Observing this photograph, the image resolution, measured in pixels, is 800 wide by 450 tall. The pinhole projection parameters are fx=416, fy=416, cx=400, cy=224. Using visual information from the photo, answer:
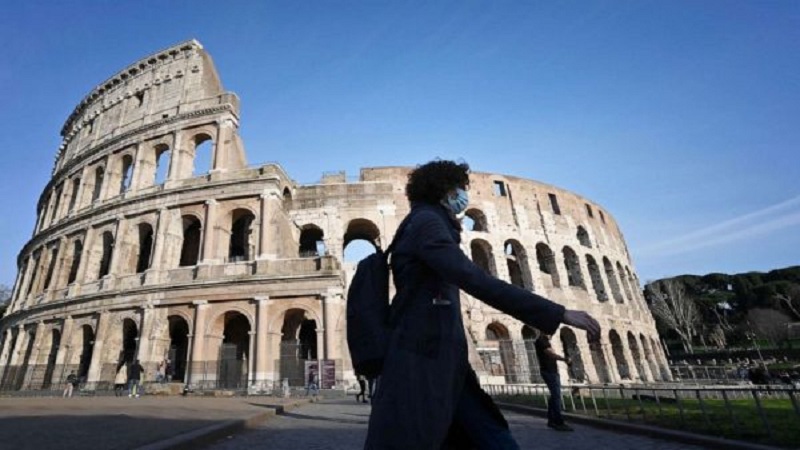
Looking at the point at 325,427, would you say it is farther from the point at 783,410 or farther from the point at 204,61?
the point at 204,61

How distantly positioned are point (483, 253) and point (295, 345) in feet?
43.8

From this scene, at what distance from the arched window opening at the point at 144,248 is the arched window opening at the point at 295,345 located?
8.62 meters

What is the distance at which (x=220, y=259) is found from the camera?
62.3 feet

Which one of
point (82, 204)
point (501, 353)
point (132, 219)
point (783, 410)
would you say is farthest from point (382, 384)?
point (82, 204)

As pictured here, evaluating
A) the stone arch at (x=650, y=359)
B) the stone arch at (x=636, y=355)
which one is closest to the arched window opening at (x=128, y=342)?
the stone arch at (x=636, y=355)

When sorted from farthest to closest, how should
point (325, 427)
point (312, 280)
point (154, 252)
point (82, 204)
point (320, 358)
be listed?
point (82, 204) → point (154, 252) → point (312, 280) → point (320, 358) → point (325, 427)

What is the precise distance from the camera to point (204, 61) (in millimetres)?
24891

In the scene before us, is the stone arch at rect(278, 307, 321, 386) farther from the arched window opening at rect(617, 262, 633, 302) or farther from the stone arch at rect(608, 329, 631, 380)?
the arched window opening at rect(617, 262, 633, 302)

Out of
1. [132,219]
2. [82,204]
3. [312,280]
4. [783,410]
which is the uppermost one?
[82,204]

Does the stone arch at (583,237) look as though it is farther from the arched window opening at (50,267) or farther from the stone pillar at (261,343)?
the arched window opening at (50,267)

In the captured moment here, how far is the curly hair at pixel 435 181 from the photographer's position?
1986 millimetres

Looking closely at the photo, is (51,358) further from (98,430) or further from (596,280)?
(596,280)

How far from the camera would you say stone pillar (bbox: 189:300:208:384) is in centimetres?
1667

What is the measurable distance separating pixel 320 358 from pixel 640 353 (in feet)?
72.4
